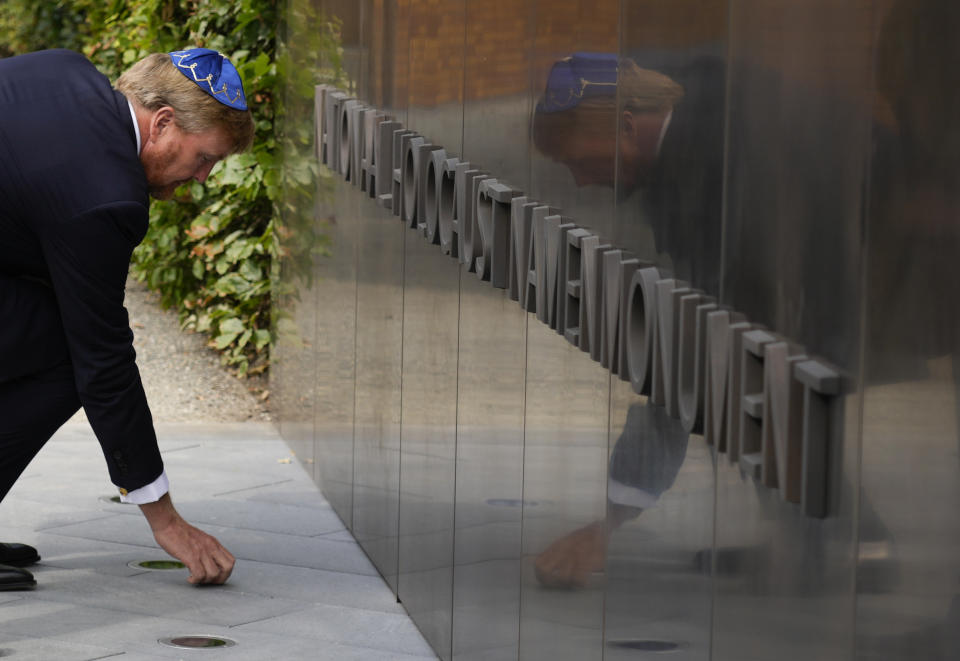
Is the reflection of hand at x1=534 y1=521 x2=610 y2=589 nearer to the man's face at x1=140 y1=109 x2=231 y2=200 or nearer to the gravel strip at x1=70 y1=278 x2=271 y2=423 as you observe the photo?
the man's face at x1=140 y1=109 x2=231 y2=200

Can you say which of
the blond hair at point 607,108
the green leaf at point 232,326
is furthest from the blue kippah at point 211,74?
the green leaf at point 232,326

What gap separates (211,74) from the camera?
3.92 metres

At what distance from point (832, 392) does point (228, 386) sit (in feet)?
22.7

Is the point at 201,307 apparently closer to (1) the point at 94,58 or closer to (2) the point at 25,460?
(1) the point at 94,58

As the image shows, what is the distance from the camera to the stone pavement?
4176 millimetres

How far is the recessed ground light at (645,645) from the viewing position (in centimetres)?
259

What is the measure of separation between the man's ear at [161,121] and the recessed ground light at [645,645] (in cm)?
184

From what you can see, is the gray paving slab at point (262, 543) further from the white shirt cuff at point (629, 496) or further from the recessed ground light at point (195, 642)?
the white shirt cuff at point (629, 496)

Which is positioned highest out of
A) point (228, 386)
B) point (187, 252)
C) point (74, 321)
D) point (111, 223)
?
point (111, 223)

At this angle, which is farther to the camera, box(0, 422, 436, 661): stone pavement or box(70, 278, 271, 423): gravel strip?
box(70, 278, 271, 423): gravel strip

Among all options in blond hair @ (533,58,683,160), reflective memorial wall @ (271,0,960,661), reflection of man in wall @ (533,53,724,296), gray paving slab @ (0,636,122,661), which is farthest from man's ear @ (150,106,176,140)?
gray paving slab @ (0,636,122,661)

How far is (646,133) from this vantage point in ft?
8.77

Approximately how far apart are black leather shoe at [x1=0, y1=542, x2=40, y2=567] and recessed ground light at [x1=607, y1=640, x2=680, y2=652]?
2.61 meters

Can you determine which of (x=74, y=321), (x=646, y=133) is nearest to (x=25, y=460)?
(x=74, y=321)
